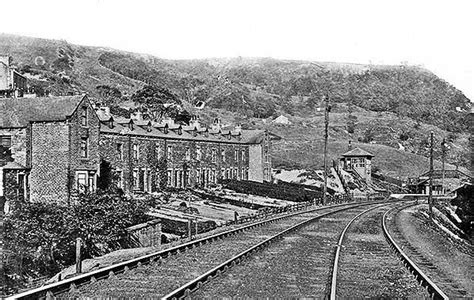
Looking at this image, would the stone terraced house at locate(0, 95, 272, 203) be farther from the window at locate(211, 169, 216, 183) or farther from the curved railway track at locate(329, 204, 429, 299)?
the curved railway track at locate(329, 204, 429, 299)

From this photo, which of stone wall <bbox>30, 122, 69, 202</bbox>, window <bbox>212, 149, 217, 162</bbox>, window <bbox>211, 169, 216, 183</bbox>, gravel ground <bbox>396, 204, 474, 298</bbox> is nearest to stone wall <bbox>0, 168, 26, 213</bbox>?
stone wall <bbox>30, 122, 69, 202</bbox>

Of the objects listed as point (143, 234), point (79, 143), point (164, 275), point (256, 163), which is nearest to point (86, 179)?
point (79, 143)

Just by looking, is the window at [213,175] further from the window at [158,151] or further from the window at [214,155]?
the window at [158,151]

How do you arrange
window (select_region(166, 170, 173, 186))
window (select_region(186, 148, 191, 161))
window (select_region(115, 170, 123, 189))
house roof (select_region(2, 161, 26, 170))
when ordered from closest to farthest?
1. house roof (select_region(2, 161, 26, 170))
2. window (select_region(115, 170, 123, 189))
3. window (select_region(166, 170, 173, 186))
4. window (select_region(186, 148, 191, 161))

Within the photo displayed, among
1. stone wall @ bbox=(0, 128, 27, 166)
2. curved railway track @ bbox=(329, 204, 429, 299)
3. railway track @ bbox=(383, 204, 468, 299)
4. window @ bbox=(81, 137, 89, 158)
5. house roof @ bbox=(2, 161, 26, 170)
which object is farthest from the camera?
window @ bbox=(81, 137, 89, 158)

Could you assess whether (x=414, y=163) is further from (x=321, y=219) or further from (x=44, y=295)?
(x=44, y=295)

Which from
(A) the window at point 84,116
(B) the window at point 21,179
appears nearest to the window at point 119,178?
(A) the window at point 84,116

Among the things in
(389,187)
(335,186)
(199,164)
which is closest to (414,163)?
(389,187)
